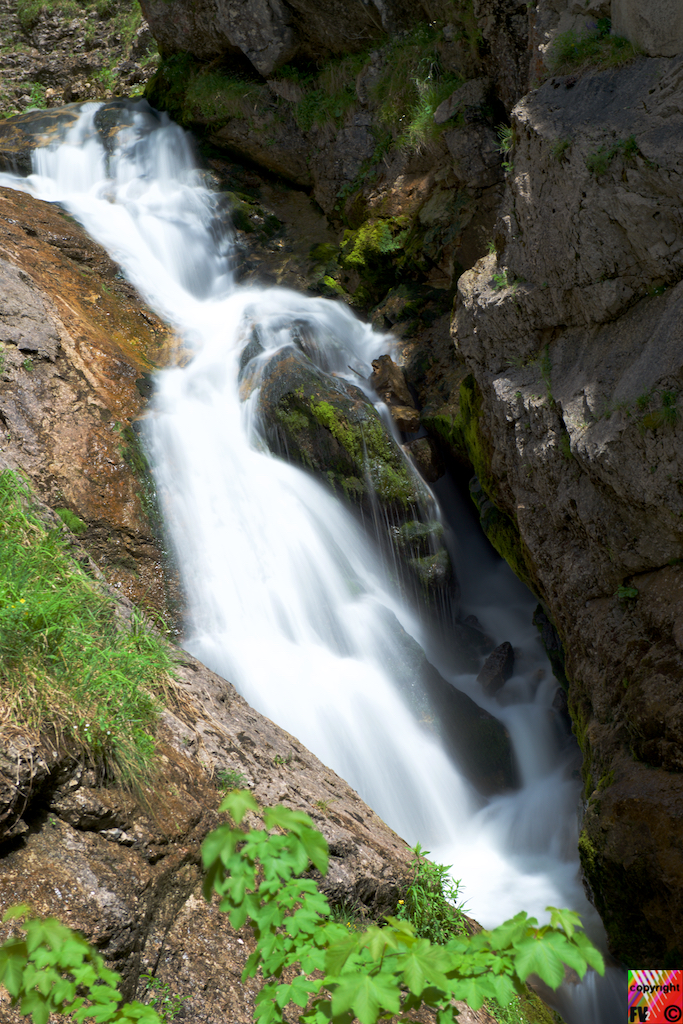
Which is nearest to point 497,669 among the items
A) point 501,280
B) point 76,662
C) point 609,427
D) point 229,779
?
point 609,427

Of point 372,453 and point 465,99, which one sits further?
point 465,99

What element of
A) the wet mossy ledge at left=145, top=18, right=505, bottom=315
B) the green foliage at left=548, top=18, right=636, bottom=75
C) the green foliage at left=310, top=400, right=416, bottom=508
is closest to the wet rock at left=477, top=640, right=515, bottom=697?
the green foliage at left=310, top=400, right=416, bottom=508

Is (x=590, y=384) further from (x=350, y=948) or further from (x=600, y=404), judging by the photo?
(x=350, y=948)

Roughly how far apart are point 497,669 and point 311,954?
5418 millimetres

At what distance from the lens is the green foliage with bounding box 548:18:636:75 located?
4.68m

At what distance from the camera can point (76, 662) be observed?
2.80 metres

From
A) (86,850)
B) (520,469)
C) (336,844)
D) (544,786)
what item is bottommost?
(86,850)

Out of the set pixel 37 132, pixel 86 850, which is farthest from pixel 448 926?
pixel 37 132

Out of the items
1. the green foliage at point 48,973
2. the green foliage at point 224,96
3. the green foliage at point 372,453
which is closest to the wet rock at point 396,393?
the green foliage at point 372,453

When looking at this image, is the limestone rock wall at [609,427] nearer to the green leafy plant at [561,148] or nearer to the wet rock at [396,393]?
the green leafy plant at [561,148]

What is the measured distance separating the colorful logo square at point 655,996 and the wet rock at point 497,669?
8.17ft

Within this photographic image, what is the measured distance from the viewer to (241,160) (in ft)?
36.6

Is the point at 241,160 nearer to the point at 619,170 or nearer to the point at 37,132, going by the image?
the point at 37,132

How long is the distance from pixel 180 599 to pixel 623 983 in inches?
161
